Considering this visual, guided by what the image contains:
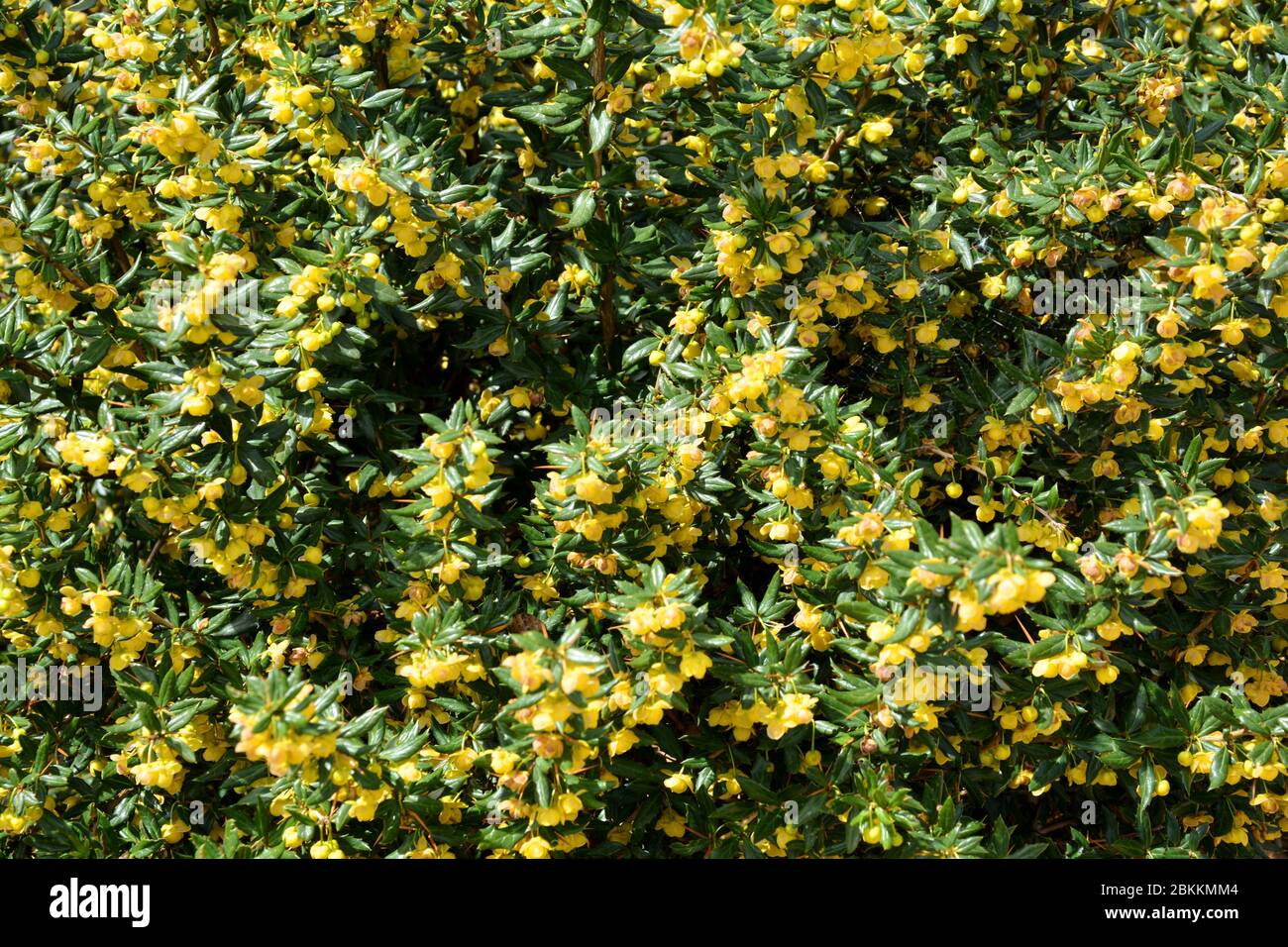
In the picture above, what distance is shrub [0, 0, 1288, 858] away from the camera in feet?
8.39

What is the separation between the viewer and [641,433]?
281cm

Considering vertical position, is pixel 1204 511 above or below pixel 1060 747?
above

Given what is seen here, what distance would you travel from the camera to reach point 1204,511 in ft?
7.91

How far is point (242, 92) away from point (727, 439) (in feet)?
5.24

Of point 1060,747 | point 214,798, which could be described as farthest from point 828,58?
point 214,798

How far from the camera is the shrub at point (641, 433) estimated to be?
2.56 m

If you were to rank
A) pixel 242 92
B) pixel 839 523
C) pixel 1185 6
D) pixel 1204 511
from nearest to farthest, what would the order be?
pixel 1204 511, pixel 839 523, pixel 242 92, pixel 1185 6

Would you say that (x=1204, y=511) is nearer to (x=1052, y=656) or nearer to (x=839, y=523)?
(x=1052, y=656)
